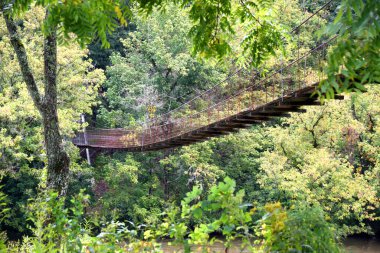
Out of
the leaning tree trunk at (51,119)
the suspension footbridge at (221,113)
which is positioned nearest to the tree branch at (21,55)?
the leaning tree trunk at (51,119)

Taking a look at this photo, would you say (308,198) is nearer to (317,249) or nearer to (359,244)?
(359,244)

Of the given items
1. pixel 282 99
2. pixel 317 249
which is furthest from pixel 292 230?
pixel 282 99

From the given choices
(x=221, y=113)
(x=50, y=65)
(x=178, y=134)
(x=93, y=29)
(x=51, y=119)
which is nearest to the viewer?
(x=93, y=29)

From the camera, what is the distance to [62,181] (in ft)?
12.2

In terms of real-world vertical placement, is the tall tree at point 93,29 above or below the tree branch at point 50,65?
below

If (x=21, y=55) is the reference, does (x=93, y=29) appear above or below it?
below

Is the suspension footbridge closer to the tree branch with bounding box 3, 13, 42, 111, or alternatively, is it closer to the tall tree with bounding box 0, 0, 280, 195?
the tall tree with bounding box 0, 0, 280, 195

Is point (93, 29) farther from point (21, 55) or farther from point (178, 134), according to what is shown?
point (178, 134)

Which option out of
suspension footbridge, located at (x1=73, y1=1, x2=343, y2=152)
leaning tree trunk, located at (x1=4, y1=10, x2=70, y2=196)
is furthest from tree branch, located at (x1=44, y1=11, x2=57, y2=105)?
suspension footbridge, located at (x1=73, y1=1, x2=343, y2=152)

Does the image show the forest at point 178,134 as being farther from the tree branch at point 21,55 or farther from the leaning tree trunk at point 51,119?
the tree branch at point 21,55

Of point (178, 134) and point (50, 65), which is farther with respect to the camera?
point (178, 134)

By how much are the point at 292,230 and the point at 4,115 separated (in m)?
8.97

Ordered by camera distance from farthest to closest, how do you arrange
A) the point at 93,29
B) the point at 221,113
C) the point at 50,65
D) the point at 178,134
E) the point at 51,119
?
the point at 221,113 < the point at 178,134 < the point at 51,119 < the point at 50,65 < the point at 93,29

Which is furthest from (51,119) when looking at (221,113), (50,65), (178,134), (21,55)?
(221,113)
